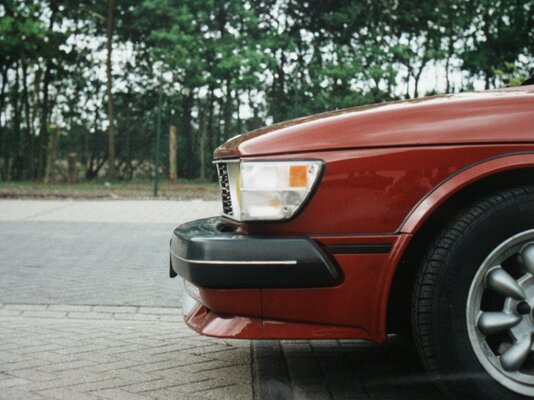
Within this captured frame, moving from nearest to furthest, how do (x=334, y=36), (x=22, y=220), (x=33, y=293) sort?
(x=33, y=293)
(x=22, y=220)
(x=334, y=36)

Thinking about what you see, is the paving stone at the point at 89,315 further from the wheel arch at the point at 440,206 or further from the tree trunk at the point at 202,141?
the tree trunk at the point at 202,141

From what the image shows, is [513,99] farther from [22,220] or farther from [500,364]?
[22,220]

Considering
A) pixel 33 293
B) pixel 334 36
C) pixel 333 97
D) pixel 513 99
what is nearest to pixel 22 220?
pixel 33 293

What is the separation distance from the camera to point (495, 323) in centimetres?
279

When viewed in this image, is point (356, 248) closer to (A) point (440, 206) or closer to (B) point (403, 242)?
(B) point (403, 242)

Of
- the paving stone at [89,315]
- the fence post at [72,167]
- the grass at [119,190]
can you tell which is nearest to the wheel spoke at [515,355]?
the paving stone at [89,315]

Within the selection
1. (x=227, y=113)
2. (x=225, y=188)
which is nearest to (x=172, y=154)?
(x=227, y=113)

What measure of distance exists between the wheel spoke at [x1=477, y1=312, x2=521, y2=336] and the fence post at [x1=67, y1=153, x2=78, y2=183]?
19188 millimetres

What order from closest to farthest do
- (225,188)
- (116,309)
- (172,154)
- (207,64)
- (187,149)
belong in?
(225,188), (116,309), (172,154), (187,149), (207,64)

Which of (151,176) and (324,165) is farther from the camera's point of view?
(151,176)

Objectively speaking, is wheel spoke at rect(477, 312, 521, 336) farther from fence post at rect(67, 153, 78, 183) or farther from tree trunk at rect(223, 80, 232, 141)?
fence post at rect(67, 153, 78, 183)

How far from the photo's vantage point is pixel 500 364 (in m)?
2.79

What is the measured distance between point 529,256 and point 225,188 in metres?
1.31

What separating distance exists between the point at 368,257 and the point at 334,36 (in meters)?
25.5
